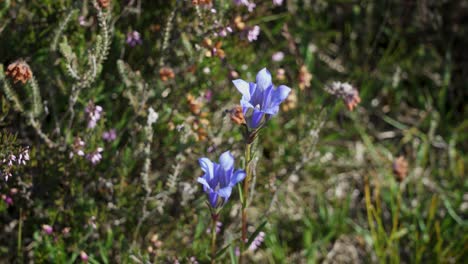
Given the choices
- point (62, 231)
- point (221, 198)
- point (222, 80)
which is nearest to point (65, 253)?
point (62, 231)

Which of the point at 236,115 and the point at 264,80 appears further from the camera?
the point at 236,115

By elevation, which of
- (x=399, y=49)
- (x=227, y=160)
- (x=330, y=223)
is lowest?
(x=330, y=223)

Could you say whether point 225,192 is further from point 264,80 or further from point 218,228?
point 218,228

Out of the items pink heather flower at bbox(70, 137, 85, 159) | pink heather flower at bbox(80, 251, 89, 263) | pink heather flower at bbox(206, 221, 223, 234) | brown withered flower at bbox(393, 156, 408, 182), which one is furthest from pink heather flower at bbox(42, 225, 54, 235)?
brown withered flower at bbox(393, 156, 408, 182)

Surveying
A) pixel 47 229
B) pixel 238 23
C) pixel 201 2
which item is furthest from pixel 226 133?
pixel 47 229

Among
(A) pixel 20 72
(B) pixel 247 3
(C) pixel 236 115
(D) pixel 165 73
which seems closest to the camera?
(A) pixel 20 72

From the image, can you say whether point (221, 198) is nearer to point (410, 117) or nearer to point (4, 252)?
point (4, 252)
